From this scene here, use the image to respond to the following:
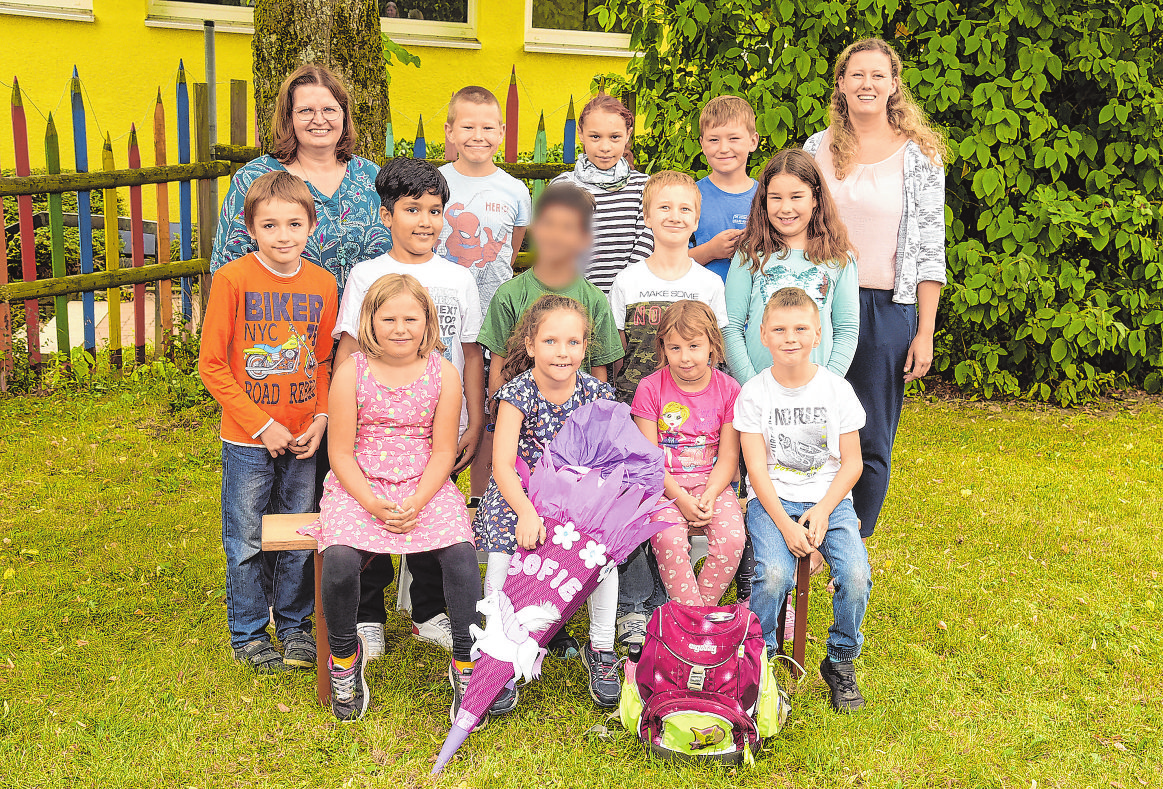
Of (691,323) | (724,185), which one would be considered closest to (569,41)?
(724,185)

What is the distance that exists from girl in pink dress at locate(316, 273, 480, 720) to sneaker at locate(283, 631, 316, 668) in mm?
321

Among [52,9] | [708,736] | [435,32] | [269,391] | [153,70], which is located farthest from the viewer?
[435,32]

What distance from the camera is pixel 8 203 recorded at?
7.87 metres

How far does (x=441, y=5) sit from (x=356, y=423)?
7.80 m

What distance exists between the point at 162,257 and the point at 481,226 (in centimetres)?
347

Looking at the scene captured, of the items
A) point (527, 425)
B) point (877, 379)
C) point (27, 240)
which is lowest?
point (527, 425)

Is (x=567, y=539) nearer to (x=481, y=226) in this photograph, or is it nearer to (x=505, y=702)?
(x=505, y=702)

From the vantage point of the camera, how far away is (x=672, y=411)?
11.5ft

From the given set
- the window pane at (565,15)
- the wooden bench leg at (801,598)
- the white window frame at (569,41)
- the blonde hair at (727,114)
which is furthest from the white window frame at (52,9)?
the wooden bench leg at (801,598)

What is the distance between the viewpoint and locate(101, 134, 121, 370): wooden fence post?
20.4 ft

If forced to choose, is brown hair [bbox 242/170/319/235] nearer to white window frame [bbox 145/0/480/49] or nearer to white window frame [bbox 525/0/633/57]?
white window frame [bbox 145/0/480/49]

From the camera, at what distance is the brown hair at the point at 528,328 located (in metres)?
3.28

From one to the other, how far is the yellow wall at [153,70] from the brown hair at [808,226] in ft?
20.9

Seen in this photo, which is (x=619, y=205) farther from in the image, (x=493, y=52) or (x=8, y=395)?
(x=493, y=52)
